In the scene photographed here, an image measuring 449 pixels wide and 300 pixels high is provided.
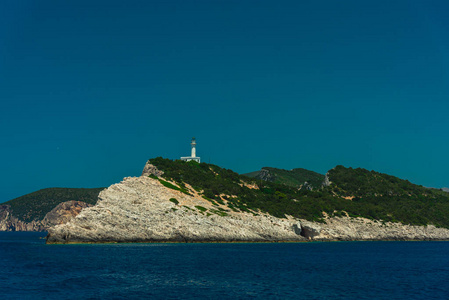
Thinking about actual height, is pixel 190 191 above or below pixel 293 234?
above

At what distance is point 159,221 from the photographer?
93312 millimetres

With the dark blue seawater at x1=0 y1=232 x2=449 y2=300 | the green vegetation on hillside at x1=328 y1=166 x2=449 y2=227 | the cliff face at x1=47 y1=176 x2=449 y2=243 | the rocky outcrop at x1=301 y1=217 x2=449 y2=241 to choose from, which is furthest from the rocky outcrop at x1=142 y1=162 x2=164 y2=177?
the green vegetation on hillside at x1=328 y1=166 x2=449 y2=227

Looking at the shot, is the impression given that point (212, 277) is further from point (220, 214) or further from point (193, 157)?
point (193, 157)

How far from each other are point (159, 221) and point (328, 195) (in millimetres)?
80154

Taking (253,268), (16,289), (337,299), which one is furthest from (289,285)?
(16,289)

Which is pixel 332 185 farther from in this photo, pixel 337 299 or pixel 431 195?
pixel 337 299

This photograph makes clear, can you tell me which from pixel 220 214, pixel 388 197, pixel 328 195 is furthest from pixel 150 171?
pixel 388 197

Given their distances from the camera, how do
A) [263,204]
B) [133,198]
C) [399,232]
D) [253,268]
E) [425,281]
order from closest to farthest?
[425,281]
[253,268]
[133,198]
[263,204]
[399,232]

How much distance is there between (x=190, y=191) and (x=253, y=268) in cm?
6376

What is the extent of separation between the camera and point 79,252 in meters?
70.1

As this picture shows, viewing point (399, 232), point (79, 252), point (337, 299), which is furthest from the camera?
point (399, 232)

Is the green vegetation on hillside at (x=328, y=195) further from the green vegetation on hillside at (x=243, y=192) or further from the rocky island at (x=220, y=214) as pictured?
the rocky island at (x=220, y=214)

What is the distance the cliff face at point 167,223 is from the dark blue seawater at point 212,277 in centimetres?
1636

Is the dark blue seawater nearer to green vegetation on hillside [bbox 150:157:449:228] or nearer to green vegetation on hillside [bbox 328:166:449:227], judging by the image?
green vegetation on hillside [bbox 150:157:449:228]
